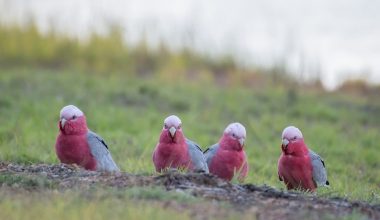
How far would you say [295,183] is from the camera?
24.4ft

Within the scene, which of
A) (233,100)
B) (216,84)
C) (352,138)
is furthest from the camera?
(216,84)

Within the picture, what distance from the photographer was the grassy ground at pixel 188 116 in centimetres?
978

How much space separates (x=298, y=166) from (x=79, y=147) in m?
2.13

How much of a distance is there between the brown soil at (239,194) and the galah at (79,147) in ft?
2.81

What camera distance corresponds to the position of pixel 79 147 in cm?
745

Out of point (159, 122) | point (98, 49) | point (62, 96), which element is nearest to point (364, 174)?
point (159, 122)

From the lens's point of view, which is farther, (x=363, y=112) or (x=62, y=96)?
(x=363, y=112)

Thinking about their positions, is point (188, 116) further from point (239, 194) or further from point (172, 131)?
point (239, 194)

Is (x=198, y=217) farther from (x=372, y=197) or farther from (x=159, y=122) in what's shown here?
(x=159, y=122)

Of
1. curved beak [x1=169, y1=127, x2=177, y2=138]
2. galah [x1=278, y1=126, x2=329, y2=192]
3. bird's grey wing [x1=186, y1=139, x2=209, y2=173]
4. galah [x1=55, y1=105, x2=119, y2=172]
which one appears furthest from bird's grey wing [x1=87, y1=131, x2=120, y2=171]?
galah [x1=278, y1=126, x2=329, y2=192]

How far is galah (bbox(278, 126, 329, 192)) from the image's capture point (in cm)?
738

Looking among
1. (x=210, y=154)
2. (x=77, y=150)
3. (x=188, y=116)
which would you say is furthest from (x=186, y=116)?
(x=77, y=150)

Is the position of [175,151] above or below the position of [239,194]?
above

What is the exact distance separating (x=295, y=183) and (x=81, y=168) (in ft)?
6.79
